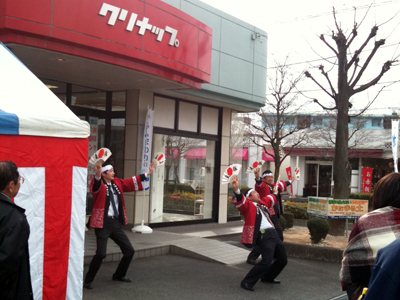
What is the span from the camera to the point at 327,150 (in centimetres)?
2942

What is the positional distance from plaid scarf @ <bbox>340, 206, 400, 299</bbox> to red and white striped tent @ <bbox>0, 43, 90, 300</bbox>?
299cm

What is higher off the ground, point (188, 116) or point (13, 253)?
point (188, 116)

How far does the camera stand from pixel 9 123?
414cm

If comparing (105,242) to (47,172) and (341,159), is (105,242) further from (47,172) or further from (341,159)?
(341,159)

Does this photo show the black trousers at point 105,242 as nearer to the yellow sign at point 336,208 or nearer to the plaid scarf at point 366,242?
the plaid scarf at point 366,242

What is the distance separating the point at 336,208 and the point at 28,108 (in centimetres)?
820

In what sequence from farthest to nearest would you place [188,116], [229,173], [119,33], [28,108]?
[188,116] → [119,33] → [229,173] → [28,108]

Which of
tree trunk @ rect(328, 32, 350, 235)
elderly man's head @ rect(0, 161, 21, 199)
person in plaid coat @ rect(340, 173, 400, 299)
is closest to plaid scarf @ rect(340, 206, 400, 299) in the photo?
person in plaid coat @ rect(340, 173, 400, 299)

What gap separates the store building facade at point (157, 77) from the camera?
769 cm

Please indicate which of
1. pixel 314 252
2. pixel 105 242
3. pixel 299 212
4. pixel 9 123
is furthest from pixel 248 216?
pixel 299 212

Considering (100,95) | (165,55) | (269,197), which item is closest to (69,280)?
(269,197)

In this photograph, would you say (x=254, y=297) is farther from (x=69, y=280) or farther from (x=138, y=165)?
(x=138, y=165)

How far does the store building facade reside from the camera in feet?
25.2

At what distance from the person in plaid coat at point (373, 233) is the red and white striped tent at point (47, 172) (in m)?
2.99
